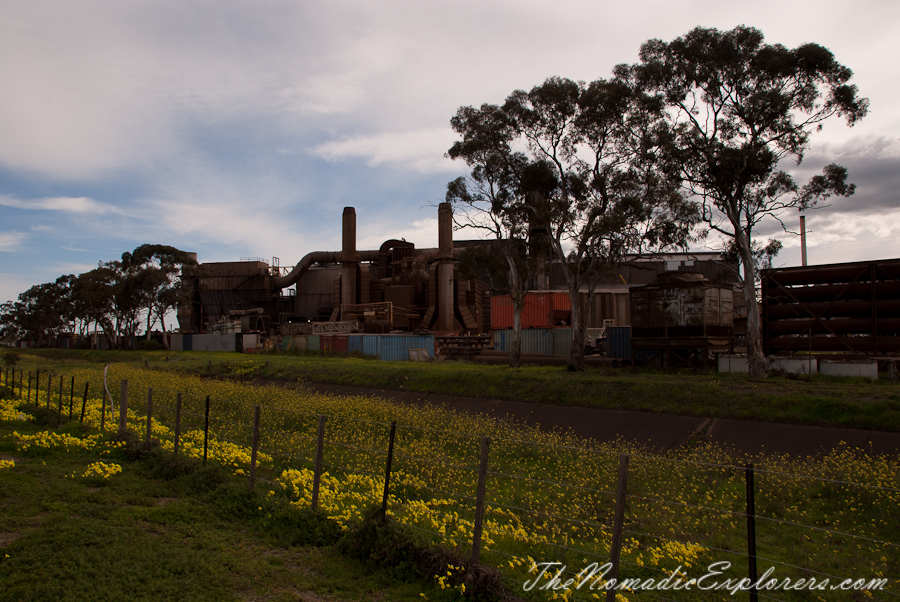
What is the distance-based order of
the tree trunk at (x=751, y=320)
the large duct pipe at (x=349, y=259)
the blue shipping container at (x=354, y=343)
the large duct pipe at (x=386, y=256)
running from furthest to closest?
the large duct pipe at (x=386, y=256) → the large duct pipe at (x=349, y=259) → the blue shipping container at (x=354, y=343) → the tree trunk at (x=751, y=320)

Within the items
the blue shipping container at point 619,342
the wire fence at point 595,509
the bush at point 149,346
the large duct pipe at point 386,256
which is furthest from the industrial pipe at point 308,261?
the wire fence at point 595,509

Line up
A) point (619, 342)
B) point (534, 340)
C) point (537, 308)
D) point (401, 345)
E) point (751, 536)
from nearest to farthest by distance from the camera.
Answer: point (751, 536) → point (619, 342) → point (534, 340) → point (401, 345) → point (537, 308)

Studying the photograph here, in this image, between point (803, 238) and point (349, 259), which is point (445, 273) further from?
point (803, 238)

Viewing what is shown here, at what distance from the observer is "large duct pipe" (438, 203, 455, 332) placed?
5128 centimetres

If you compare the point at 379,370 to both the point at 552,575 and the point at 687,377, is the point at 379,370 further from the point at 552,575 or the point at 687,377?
the point at 552,575

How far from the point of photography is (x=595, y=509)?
10.5 meters

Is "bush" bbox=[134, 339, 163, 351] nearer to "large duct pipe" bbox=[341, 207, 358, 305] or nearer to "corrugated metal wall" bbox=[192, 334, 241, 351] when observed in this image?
"corrugated metal wall" bbox=[192, 334, 241, 351]

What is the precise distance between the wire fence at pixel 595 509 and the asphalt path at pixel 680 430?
3041 millimetres

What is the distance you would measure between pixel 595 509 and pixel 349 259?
48.3m

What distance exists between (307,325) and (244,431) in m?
39.6

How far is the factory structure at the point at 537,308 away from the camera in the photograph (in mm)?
25641

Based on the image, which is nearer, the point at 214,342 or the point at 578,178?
the point at 578,178

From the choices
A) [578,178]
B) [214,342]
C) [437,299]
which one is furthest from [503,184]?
[214,342]

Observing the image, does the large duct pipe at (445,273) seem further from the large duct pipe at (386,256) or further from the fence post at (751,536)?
the fence post at (751,536)
